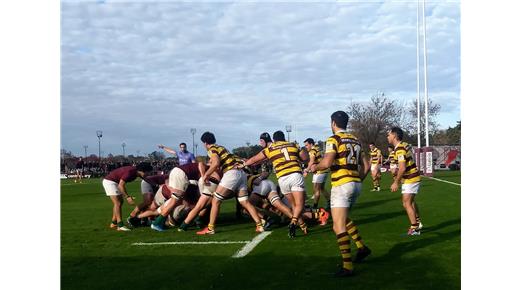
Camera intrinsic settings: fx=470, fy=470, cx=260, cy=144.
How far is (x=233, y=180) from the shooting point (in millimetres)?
9508

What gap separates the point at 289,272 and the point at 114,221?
19.1 feet

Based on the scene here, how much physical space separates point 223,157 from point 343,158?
373 centimetres

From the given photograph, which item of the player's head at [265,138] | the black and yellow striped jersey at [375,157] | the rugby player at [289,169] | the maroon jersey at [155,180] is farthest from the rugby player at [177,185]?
the black and yellow striped jersey at [375,157]

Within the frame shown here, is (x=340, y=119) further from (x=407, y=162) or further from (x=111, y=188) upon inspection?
(x=111, y=188)

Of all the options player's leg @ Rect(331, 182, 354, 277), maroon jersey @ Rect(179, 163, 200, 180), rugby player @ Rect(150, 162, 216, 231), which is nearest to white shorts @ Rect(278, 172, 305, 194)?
rugby player @ Rect(150, 162, 216, 231)

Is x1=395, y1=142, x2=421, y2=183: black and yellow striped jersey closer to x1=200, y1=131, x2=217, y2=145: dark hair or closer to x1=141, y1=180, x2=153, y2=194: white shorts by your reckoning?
x1=200, y1=131, x2=217, y2=145: dark hair

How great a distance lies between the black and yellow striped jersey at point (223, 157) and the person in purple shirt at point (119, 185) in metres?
2.04

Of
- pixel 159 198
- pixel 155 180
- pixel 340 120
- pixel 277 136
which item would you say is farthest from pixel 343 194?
pixel 155 180

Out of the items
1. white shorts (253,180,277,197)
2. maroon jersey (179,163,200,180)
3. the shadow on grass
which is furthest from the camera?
white shorts (253,180,277,197)

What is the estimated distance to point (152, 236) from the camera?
376 inches

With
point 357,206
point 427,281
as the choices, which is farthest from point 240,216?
point 427,281

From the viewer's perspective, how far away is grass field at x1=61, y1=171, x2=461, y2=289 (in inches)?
231

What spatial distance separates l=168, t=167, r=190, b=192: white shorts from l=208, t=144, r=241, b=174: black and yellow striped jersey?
97 cm

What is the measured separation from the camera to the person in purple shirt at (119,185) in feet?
34.6
